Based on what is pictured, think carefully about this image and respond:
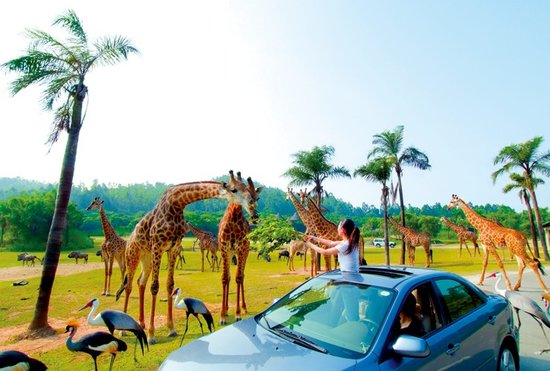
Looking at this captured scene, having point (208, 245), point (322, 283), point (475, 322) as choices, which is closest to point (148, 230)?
point (322, 283)

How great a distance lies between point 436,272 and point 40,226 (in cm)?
4985

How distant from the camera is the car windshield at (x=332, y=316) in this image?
3.19 meters

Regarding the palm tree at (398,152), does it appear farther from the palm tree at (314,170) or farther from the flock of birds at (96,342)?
the flock of birds at (96,342)

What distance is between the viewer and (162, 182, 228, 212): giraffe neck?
27.3ft

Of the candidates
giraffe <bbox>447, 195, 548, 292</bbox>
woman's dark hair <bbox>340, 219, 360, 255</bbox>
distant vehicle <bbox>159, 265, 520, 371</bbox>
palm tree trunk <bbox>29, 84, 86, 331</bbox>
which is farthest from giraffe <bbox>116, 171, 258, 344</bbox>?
giraffe <bbox>447, 195, 548, 292</bbox>

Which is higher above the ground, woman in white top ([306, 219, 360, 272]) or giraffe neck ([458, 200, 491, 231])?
giraffe neck ([458, 200, 491, 231])

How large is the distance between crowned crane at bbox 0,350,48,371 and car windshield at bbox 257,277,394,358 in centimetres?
269

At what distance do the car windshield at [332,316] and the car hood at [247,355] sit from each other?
0.41ft

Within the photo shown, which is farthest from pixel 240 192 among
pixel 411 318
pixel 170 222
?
pixel 411 318

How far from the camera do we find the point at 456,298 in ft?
13.3

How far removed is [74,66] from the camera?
31.3ft

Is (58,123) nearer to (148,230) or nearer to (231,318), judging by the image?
(148,230)

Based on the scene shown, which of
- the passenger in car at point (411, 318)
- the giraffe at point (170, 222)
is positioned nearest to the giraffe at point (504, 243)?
the giraffe at point (170, 222)

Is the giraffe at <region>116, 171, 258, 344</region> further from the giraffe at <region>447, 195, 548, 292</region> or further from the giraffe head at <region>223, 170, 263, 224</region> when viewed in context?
the giraffe at <region>447, 195, 548, 292</region>
